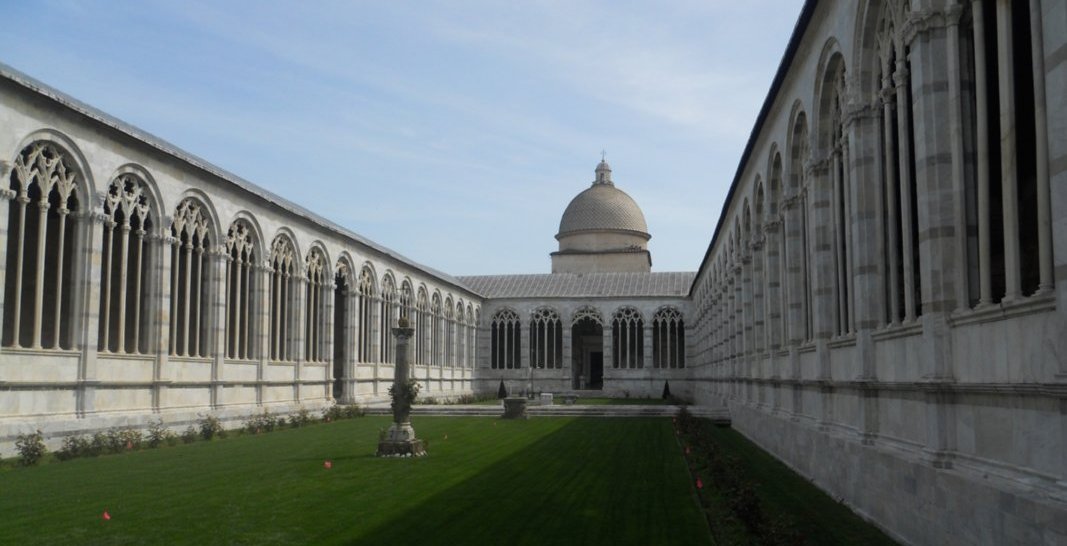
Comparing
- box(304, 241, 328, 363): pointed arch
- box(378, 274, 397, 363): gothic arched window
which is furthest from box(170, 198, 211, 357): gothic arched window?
box(378, 274, 397, 363): gothic arched window

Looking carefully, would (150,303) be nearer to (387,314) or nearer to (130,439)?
(130,439)

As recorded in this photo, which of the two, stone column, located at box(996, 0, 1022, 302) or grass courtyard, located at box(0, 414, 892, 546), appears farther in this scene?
grass courtyard, located at box(0, 414, 892, 546)

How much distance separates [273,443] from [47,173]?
29.5 ft

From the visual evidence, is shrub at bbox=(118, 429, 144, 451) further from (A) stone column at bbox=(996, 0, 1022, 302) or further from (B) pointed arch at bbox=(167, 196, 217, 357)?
(A) stone column at bbox=(996, 0, 1022, 302)

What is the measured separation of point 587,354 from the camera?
7588cm

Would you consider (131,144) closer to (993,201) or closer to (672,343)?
(993,201)

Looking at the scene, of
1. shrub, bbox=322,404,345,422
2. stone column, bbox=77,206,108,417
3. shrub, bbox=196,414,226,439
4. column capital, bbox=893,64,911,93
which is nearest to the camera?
column capital, bbox=893,64,911,93

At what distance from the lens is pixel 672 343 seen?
65500 millimetres

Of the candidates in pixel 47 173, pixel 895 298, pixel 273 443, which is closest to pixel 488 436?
pixel 273 443

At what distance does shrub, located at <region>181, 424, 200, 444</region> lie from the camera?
2530 cm

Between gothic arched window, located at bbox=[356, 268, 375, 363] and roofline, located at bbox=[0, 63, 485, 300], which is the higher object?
roofline, located at bbox=[0, 63, 485, 300]

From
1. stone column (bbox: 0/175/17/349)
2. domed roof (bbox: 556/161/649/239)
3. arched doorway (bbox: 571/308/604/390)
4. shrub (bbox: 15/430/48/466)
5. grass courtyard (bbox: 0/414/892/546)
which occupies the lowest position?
grass courtyard (bbox: 0/414/892/546)

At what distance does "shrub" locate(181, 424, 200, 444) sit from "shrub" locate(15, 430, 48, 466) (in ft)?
17.9

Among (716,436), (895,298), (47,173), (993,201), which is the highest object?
(47,173)
